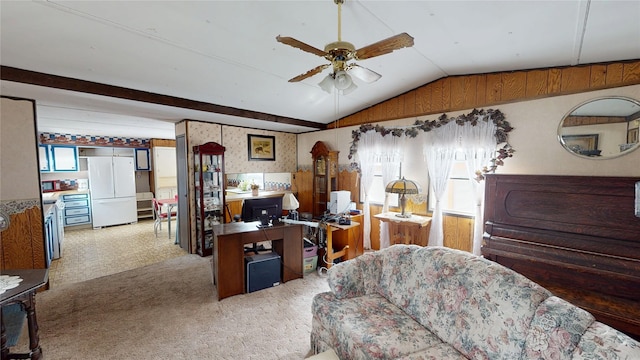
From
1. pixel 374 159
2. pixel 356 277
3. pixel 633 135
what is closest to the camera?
pixel 356 277

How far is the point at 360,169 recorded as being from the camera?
452 cm

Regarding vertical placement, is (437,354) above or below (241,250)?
below

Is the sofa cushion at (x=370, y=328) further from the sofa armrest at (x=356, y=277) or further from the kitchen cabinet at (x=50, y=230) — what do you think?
the kitchen cabinet at (x=50, y=230)

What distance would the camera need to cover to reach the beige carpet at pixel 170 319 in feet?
6.91

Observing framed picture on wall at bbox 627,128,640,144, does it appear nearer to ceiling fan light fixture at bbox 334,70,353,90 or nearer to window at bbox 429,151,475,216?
window at bbox 429,151,475,216

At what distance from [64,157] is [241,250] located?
583 cm

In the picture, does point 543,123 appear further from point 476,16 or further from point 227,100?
point 227,100

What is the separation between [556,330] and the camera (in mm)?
1235

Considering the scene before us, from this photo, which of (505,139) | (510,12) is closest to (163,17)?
(510,12)

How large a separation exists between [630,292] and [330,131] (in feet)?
14.0

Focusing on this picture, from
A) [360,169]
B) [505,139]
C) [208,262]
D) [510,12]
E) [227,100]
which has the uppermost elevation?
[510,12]

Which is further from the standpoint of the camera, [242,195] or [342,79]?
[242,195]

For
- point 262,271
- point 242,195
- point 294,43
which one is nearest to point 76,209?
point 242,195

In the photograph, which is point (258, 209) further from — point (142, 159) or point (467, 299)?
point (142, 159)
